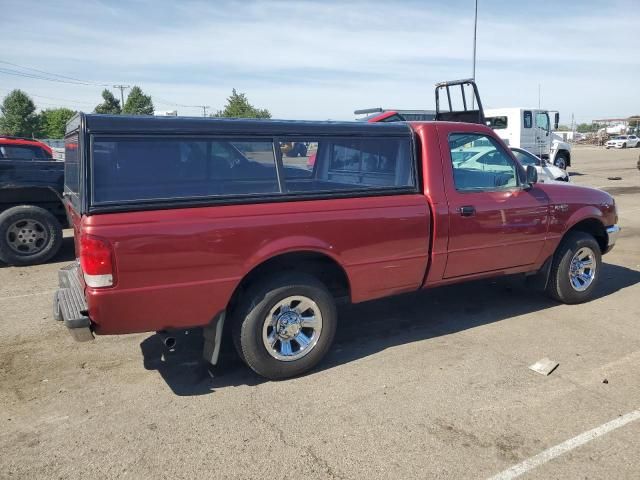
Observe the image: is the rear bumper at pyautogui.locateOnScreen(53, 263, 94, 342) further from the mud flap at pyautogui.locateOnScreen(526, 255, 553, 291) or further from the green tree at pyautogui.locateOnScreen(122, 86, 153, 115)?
the green tree at pyautogui.locateOnScreen(122, 86, 153, 115)

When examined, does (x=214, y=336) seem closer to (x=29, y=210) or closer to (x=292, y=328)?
(x=292, y=328)

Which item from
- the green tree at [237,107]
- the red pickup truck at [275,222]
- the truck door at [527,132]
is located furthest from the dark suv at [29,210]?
the green tree at [237,107]

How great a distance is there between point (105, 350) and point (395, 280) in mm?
2501

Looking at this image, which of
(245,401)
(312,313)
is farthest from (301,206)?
(245,401)

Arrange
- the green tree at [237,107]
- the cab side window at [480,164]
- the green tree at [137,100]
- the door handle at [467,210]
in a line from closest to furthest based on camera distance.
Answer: the door handle at [467,210], the cab side window at [480,164], the green tree at [237,107], the green tree at [137,100]

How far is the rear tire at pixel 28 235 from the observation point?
288 inches

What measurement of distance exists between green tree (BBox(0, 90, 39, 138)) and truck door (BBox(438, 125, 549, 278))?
267 feet

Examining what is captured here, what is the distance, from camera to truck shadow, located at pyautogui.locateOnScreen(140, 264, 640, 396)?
399 centimetres

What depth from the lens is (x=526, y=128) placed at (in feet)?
66.3

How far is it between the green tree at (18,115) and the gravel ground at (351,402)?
3185 inches

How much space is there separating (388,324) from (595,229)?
101 inches

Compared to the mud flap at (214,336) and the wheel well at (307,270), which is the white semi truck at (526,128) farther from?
the mud flap at (214,336)

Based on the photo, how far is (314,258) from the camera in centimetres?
398

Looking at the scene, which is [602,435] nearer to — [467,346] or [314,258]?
[467,346]
